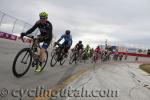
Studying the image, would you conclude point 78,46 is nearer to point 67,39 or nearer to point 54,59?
point 67,39

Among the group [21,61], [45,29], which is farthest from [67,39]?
[21,61]

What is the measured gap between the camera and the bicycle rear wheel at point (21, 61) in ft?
28.1

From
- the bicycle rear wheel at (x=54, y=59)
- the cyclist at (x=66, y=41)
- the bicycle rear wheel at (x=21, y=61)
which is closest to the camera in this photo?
the bicycle rear wheel at (x=21, y=61)

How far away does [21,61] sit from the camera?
8.84 metres

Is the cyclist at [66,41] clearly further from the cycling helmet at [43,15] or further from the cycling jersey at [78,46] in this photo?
the cycling helmet at [43,15]

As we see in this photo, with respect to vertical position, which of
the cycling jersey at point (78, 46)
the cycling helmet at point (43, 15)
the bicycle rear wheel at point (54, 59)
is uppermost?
the cycling helmet at point (43, 15)

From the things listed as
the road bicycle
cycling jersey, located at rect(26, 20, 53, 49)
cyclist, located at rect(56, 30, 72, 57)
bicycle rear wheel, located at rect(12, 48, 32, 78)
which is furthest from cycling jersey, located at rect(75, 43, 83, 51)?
bicycle rear wheel, located at rect(12, 48, 32, 78)

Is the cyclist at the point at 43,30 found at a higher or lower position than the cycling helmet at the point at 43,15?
lower

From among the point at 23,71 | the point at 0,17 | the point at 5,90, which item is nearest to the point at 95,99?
the point at 5,90

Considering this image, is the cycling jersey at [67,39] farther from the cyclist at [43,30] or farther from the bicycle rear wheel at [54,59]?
the cyclist at [43,30]

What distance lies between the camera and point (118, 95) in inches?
329

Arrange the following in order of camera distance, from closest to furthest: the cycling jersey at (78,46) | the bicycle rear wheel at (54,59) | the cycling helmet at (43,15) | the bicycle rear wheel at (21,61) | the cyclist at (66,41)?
1. the bicycle rear wheel at (21,61)
2. the cycling helmet at (43,15)
3. the bicycle rear wheel at (54,59)
4. the cyclist at (66,41)
5. the cycling jersey at (78,46)

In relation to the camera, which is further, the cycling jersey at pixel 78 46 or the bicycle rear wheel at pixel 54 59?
the cycling jersey at pixel 78 46

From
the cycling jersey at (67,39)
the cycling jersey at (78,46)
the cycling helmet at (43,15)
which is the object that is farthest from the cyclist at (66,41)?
the cycling helmet at (43,15)
